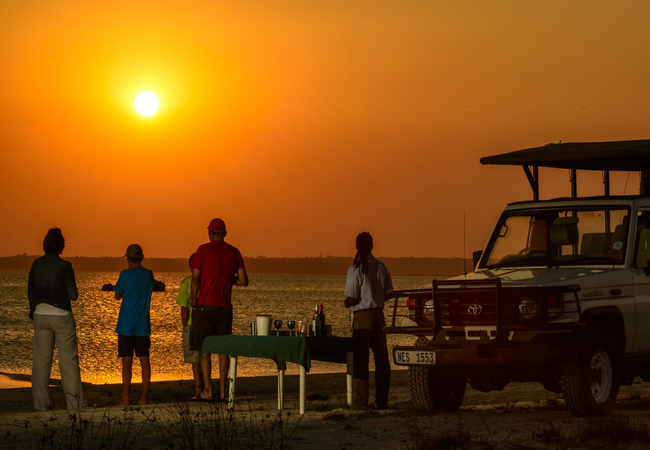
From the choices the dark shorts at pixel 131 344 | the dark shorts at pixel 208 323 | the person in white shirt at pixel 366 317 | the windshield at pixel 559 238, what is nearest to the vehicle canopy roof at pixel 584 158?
the windshield at pixel 559 238

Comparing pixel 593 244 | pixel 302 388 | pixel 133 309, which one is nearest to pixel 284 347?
pixel 302 388

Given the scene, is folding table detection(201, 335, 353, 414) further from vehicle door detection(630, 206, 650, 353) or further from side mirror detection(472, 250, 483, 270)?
vehicle door detection(630, 206, 650, 353)

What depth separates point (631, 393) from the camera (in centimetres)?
1324

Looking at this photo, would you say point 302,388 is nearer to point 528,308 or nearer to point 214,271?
point 214,271

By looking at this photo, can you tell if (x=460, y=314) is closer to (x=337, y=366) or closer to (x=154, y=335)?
(x=337, y=366)

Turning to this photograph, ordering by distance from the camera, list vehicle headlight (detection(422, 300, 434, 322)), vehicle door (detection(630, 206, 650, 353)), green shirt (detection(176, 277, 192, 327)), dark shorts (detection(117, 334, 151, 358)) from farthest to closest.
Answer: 1. green shirt (detection(176, 277, 192, 327))
2. dark shorts (detection(117, 334, 151, 358))
3. vehicle door (detection(630, 206, 650, 353))
4. vehicle headlight (detection(422, 300, 434, 322))

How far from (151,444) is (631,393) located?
7392 mm

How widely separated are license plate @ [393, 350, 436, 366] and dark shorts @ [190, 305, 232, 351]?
2.03 meters

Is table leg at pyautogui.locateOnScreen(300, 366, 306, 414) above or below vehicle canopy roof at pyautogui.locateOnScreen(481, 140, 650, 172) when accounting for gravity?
below

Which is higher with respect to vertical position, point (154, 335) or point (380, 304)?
point (380, 304)

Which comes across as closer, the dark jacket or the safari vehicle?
the safari vehicle

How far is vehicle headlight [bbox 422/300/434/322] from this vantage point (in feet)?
32.5

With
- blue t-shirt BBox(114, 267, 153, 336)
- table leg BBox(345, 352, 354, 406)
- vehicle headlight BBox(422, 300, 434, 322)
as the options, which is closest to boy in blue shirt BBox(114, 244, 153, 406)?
blue t-shirt BBox(114, 267, 153, 336)

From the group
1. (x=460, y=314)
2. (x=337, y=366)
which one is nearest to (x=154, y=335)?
(x=337, y=366)
